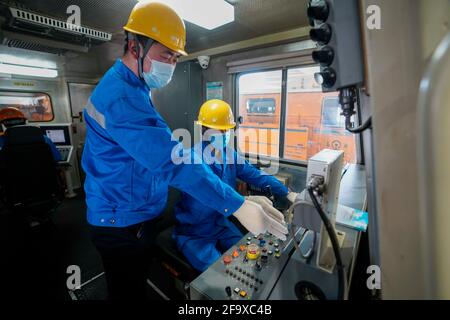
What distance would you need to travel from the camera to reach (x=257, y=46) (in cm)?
276

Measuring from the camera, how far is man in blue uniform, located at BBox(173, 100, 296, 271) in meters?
1.23

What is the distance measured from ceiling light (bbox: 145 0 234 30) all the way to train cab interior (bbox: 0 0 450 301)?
0.05ft

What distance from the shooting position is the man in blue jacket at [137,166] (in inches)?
33.3

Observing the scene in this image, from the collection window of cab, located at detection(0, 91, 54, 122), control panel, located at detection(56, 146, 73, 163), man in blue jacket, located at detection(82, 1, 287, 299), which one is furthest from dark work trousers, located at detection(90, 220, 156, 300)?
window of cab, located at detection(0, 91, 54, 122)

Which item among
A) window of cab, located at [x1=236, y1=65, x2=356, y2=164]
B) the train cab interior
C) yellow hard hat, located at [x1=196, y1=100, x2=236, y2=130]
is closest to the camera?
the train cab interior

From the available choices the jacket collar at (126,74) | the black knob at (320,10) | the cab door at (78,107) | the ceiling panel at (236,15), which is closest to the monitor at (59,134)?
the cab door at (78,107)

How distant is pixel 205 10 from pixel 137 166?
5.18 ft

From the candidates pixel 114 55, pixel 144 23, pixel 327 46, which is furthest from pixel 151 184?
pixel 114 55

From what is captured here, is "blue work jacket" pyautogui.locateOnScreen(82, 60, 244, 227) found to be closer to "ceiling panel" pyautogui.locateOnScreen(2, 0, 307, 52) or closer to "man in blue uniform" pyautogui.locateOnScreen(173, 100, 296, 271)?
"man in blue uniform" pyautogui.locateOnScreen(173, 100, 296, 271)

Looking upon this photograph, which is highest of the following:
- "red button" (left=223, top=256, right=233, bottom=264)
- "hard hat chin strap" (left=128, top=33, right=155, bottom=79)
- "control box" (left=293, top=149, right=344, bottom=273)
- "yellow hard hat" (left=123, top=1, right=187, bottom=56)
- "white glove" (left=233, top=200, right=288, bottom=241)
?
"yellow hard hat" (left=123, top=1, right=187, bottom=56)

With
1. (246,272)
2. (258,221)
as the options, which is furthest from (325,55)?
(246,272)

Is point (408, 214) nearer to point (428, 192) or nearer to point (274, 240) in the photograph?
point (428, 192)

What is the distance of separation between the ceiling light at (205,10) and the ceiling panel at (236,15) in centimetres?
9
